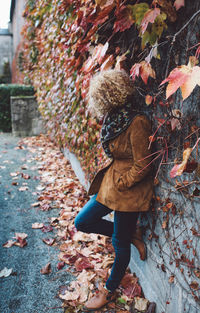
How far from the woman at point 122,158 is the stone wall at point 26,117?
22.4 ft

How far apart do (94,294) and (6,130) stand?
8.17 meters

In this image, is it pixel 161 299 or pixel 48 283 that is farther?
pixel 48 283

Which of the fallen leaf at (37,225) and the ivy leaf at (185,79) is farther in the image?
the fallen leaf at (37,225)

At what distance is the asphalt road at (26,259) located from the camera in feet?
6.81

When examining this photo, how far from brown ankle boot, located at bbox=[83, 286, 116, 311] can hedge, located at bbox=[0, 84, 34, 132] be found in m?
8.24

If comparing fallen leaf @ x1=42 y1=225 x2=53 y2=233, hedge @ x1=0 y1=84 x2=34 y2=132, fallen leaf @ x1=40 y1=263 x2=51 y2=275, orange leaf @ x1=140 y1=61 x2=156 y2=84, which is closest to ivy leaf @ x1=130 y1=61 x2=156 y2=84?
orange leaf @ x1=140 y1=61 x2=156 y2=84

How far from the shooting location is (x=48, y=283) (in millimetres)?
2285

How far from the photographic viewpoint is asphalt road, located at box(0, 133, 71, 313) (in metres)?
2.08

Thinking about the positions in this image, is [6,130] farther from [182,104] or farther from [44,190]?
→ [182,104]

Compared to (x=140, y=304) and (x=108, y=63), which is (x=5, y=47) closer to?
(x=108, y=63)

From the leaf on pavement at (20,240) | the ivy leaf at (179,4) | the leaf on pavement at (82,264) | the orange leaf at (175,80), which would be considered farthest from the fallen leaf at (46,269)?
the ivy leaf at (179,4)

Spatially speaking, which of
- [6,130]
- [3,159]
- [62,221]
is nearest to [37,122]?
[6,130]

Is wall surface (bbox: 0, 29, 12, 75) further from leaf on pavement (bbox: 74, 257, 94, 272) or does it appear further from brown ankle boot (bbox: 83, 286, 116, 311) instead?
brown ankle boot (bbox: 83, 286, 116, 311)

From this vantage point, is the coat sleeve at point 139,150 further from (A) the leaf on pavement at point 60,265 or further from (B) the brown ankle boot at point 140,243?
(A) the leaf on pavement at point 60,265
